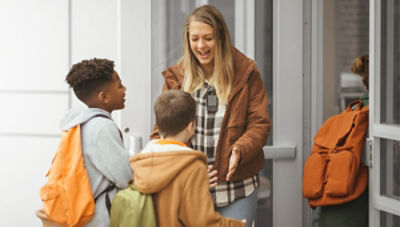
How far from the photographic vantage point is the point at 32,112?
3713 millimetres

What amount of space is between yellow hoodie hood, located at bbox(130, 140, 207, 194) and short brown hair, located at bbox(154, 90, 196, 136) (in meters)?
0.07

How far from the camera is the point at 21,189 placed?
3.78 metres

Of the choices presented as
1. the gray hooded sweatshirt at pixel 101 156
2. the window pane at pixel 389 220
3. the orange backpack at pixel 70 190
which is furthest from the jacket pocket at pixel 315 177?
the orange backpack at pixel 70 190

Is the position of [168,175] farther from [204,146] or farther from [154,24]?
[154,24]

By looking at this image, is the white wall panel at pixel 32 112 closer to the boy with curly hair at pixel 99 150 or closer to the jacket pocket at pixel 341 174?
the boy with curly hair at pixel 99 150

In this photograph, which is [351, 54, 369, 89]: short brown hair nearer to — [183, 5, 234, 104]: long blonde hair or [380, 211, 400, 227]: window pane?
[380, 211, 400, 227]: window pane

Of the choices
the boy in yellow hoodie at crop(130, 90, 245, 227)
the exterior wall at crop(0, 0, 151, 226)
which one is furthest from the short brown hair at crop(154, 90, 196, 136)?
the exterior wall at crop(0, 0, 151, 226)

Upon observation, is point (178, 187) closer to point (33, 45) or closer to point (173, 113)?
point (173, 113)

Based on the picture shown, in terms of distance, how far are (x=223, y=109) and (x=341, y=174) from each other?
74 cm

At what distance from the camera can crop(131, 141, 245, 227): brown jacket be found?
2.10 metres

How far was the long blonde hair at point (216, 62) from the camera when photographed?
271 cm

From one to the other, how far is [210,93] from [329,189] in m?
0.83

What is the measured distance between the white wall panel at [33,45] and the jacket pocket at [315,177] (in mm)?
1399

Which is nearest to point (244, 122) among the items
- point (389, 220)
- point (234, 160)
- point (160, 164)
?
point (234, 160)
